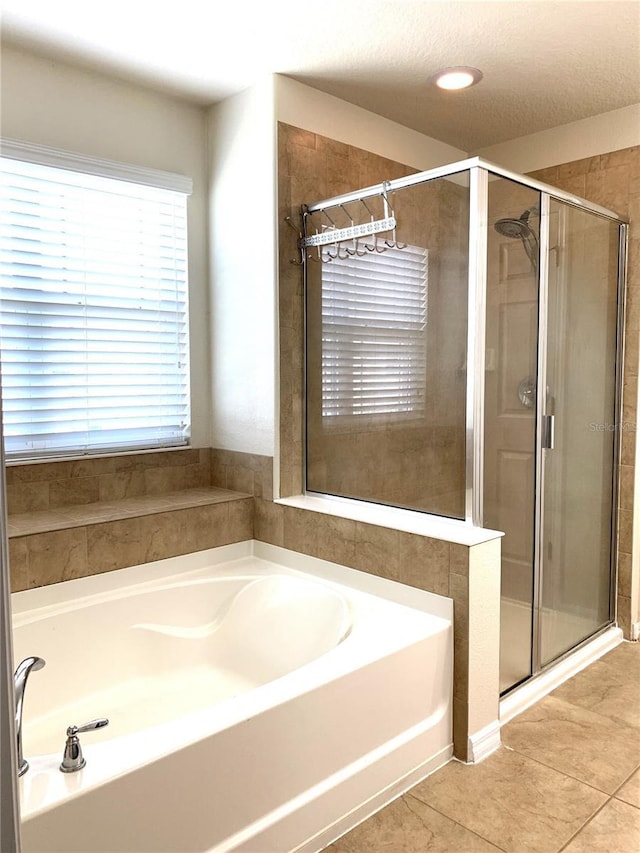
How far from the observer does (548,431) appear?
105 inches

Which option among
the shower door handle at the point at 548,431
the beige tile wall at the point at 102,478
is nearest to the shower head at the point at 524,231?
the shower door handle at the point at 548,431

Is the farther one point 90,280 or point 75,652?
point 90,280

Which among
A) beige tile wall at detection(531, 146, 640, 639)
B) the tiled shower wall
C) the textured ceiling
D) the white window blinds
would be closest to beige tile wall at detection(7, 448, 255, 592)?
the tiled shower wall

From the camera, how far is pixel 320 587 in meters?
2.53

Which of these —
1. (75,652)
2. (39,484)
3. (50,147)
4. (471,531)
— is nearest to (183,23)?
(50,147)

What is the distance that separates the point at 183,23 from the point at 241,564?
2.11 meters

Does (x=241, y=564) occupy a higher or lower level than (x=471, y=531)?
lower

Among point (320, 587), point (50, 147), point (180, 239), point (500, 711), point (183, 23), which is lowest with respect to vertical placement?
point (500, 711)

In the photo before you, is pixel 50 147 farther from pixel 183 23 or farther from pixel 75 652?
pixel 75 652

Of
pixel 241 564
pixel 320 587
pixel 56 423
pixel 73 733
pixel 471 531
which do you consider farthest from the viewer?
pixel 241 564

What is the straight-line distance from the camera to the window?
2.59m

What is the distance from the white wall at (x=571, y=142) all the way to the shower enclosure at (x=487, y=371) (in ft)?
1.37

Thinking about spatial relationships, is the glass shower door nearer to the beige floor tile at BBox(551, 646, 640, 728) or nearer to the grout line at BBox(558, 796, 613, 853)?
the beige floor tile at BBox(551, 646, 640, 728)

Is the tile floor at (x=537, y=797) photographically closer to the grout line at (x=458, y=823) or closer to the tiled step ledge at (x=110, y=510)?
the grout line at (x=458, y=823)
